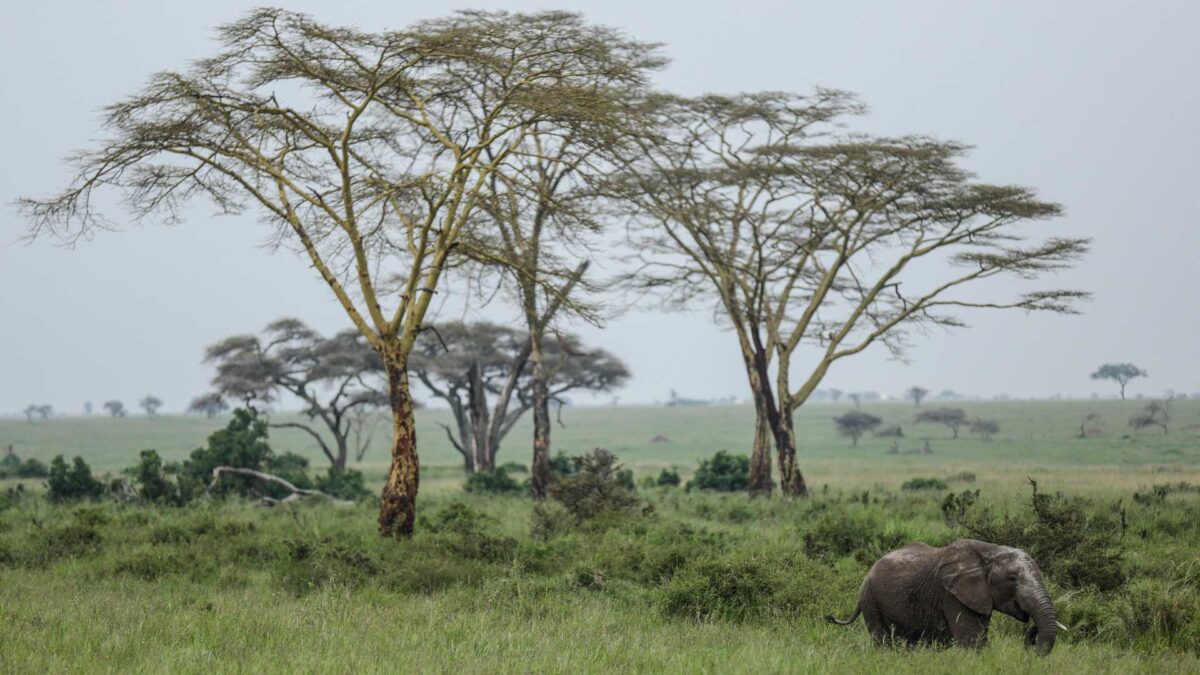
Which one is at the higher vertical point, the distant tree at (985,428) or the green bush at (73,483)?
the distant tree at (985,428)

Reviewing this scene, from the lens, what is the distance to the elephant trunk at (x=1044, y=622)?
8.14 meters

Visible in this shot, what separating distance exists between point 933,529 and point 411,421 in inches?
313

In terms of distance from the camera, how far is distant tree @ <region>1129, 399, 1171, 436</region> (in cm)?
5291

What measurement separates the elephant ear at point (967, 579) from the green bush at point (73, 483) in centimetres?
2265

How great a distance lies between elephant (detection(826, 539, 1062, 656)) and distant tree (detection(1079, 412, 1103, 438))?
5632 centimetres

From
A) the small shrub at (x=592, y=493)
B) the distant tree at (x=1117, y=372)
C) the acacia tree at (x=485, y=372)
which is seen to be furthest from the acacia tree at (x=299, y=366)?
the distant tree at (x=1117, y=372)

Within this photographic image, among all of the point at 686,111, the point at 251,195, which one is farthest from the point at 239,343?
the point at 251,195

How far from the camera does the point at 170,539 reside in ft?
57.0

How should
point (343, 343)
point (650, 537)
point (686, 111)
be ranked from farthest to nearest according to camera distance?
point (343, 343)
point (686, 111)
point (650, 537)

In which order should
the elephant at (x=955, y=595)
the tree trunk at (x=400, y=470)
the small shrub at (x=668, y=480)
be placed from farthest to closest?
the small shrub at (x=668, y=480), the tree trunk at (x=400, y=470), the elephant at (x=955, y=595)

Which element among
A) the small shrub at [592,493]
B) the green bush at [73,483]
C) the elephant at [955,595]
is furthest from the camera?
the green bush at [73,483]

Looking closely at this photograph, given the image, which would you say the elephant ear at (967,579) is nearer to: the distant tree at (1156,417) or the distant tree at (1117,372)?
the distant tree at (1156,417)

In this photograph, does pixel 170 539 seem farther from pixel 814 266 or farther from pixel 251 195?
pixel 814 266

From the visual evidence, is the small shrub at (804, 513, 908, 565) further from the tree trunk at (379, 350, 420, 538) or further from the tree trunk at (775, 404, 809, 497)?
the tree trunk at (775, 404, 809, 497)
